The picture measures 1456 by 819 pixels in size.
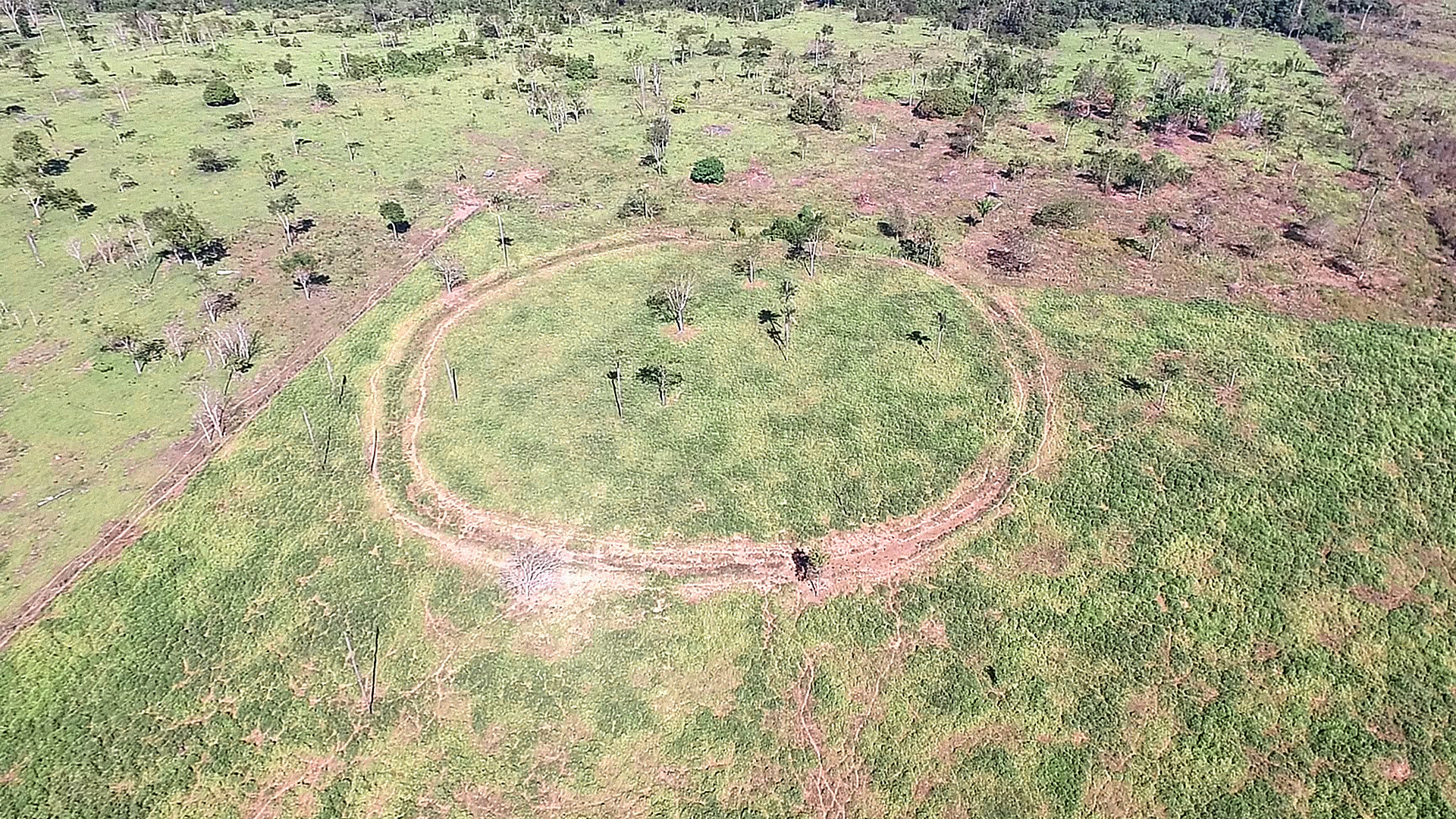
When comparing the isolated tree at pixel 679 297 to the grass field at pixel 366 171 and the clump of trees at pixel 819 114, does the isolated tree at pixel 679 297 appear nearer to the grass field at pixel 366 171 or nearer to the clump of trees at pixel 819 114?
the grass field at pixel 366 171

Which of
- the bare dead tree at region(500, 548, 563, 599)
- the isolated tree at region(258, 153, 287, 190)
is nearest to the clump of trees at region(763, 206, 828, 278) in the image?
the bare dead tree at region(500, 548, 563, 599)

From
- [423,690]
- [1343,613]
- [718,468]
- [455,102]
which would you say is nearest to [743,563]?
[718,468]

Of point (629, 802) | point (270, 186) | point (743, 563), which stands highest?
point (270, 186)

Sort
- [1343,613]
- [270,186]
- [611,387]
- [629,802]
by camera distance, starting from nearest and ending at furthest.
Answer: [629,802]
[1343,613]
[611,387]
[270,186]

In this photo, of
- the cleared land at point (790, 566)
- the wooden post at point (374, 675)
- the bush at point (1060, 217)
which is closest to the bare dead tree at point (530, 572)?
the cleared land at point (790, 566)

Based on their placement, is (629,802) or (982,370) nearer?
(629,802)

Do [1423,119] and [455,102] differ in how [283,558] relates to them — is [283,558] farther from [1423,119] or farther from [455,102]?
[1423,119]
